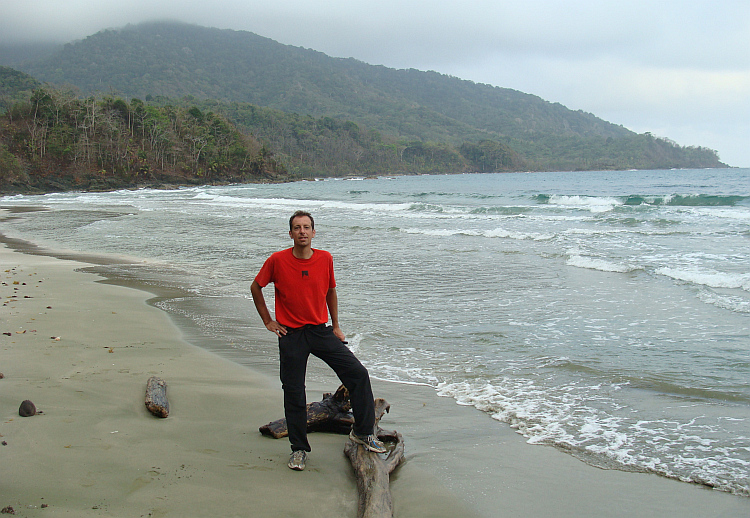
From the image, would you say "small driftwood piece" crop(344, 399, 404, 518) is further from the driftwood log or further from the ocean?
the ocean

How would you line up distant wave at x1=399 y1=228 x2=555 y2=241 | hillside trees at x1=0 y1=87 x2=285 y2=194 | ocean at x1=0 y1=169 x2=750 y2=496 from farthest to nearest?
hillside trees at x1=0 y1=87 x2=285 y2=194 → distant wave at x1=399 y1=228 x2=555 y2=241 → ocean at x1=0 y1=169 x2=750 y2=496

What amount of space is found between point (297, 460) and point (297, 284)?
3.56ft

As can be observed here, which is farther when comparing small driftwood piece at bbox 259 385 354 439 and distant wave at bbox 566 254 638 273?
distant wave at bbox 566 254 638 273

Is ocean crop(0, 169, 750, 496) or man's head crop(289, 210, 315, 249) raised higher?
man's head crop(289, 210, 315, 249)

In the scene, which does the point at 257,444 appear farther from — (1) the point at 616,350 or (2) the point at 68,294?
(2) the point at 68,294

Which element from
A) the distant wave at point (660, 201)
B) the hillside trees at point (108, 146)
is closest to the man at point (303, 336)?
the distant wave at point (660, 201)

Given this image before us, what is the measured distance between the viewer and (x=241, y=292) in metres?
9.17

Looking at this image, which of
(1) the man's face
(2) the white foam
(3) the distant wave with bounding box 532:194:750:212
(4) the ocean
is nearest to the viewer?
(1) the man's face

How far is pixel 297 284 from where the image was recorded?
3.32 meters

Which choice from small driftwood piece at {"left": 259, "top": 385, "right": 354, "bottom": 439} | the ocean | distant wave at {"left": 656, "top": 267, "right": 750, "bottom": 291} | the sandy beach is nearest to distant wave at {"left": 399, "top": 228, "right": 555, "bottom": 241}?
the ocean

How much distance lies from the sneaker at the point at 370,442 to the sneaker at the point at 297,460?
34 cm

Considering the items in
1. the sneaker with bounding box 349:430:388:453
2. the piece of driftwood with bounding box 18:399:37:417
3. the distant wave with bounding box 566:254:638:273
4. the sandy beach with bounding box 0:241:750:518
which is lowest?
the sandy beach with bounding box 0:241:750:518

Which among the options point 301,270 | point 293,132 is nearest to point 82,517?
point 301,270

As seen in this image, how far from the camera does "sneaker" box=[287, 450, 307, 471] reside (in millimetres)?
3264
